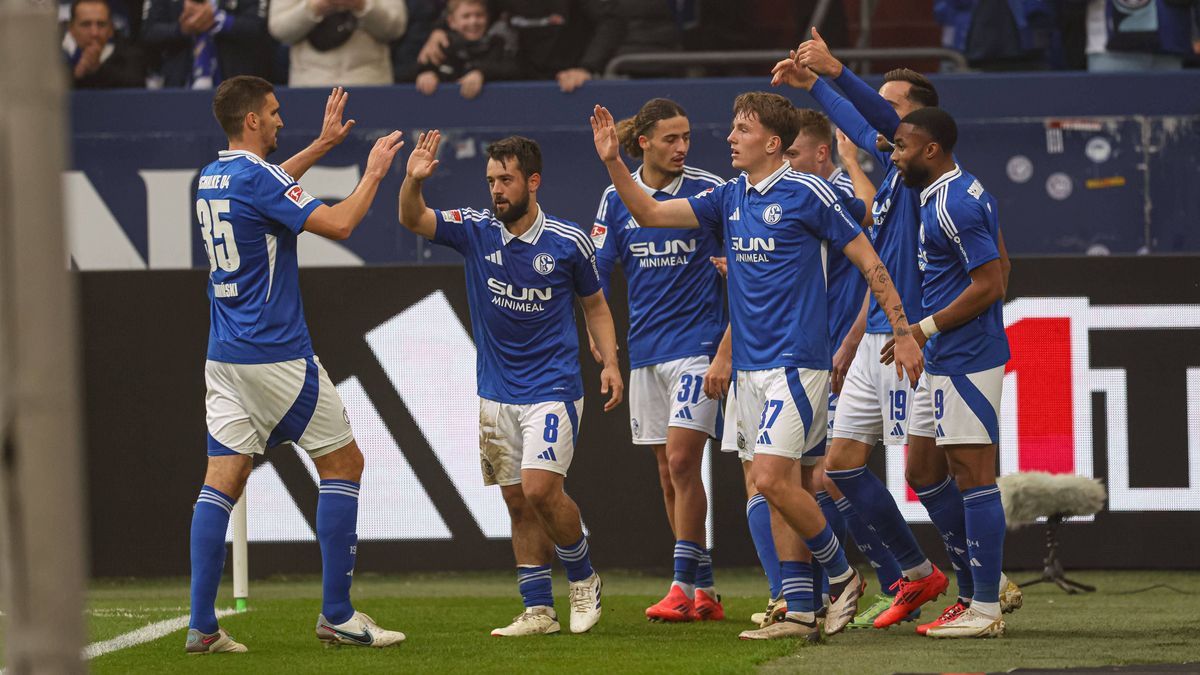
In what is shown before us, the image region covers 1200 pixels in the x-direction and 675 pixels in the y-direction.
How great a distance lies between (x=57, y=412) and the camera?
9.83ft

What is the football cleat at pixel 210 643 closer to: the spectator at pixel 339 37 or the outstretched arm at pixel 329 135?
the outstretched arm at pixel 329 135

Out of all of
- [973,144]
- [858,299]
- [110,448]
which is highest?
[973,144]

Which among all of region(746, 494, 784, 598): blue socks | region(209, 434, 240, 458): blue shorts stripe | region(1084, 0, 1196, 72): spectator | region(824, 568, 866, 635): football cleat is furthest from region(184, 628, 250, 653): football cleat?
region(1084, 0, 1196, 72): spectator

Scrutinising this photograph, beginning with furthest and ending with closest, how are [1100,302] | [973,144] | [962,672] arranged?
1. [973,144]
2. [1100,302]
3. [962,672]

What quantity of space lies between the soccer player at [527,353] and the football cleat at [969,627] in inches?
61.2

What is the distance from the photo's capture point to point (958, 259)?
6.88 m

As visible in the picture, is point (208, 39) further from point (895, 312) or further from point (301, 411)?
point (895, 312)

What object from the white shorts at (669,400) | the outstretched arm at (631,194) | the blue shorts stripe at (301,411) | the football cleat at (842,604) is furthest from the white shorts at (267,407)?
the football cleat at (842,604)

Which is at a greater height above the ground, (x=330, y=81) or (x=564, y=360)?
(x=330, y=81)

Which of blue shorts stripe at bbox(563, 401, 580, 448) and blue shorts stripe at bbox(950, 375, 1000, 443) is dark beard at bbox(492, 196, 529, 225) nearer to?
blue shorts stripe at bbox(563, 401, 580, 448)

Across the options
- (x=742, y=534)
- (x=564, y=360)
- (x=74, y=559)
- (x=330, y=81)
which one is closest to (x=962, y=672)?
(x=564, y=360)

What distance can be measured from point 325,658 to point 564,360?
1.67 metres

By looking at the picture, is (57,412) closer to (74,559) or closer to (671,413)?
(74,559)

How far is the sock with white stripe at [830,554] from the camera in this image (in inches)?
260
